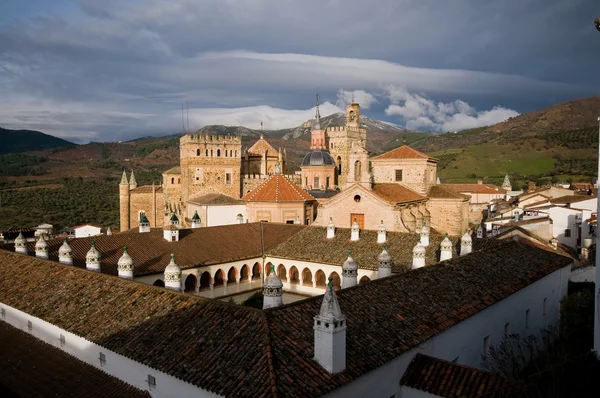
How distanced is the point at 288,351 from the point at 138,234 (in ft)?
51.4

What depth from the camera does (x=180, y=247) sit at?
932 inches

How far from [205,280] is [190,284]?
2.94 feet

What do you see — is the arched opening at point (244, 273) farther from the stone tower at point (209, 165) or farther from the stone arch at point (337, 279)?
the stone tower at point (209, 165)

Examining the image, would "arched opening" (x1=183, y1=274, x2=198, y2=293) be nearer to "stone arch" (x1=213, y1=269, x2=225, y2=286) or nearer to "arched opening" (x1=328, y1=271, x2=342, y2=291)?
"stone arch" (x1=213, y1=269, x2=225, y2=286)

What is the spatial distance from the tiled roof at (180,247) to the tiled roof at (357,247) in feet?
4.71

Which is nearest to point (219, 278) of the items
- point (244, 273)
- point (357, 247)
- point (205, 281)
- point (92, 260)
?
point (205, 281)

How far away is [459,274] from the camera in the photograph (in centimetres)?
1672

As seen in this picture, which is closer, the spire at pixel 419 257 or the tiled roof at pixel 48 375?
the tiled roof at pixel 48 375

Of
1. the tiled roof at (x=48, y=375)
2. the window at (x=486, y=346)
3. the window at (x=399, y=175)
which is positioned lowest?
the window at (x=486, y=346)

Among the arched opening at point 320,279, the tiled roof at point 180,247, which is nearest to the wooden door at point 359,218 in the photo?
the tiled roof at point 180,247

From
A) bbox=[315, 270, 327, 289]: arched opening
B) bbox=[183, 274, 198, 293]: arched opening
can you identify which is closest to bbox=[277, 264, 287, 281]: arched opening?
bbox=[315, 270, 327, 289]: arched opening

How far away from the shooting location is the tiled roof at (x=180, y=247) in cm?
2139

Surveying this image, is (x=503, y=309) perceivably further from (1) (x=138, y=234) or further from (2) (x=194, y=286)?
(1) (x=138, y=234)

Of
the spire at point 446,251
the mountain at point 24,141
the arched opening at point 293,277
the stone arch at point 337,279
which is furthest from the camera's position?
the mountain at point 24,141
